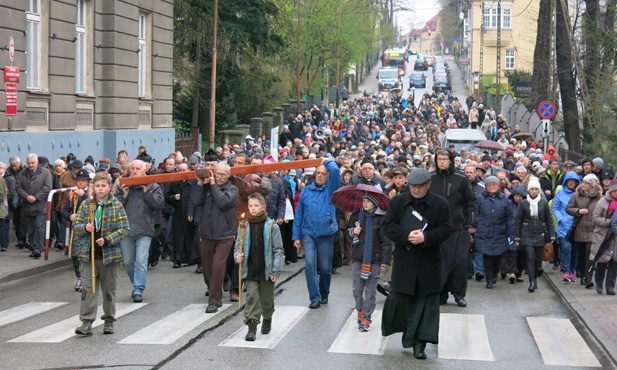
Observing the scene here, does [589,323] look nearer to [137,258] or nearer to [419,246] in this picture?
[419,246]

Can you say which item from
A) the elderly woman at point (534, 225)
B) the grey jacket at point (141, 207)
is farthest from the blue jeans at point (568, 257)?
the grey jacket at point (141, 207)

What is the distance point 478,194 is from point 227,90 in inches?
1156

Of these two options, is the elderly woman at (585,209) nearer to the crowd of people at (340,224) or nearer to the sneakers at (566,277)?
the crowd of people at (340,224)

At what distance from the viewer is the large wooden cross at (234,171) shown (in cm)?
1258

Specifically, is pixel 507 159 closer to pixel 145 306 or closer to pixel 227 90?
pixel 145 306

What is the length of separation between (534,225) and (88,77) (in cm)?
Result: 1410

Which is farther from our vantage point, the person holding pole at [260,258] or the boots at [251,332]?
the person holding pole at [260,258]

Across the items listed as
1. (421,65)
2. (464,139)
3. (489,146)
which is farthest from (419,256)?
(421,65)

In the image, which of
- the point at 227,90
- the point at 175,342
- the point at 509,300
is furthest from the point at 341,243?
the point at 227,90

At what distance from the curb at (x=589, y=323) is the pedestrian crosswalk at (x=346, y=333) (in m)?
0.16

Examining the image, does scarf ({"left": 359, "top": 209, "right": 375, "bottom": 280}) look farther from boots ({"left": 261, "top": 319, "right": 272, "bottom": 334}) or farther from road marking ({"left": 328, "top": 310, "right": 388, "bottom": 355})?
boots ({"left": 261, "top": 319, "right": 272, "bottom": 334})

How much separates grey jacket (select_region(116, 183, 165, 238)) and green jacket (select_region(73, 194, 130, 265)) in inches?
95.2

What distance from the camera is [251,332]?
11.2 m

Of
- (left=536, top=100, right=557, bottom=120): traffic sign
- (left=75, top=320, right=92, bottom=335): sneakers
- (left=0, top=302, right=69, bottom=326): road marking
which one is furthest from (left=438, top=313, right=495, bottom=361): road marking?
(left=536, top=100, right=557, bottom=120): traffic sign
